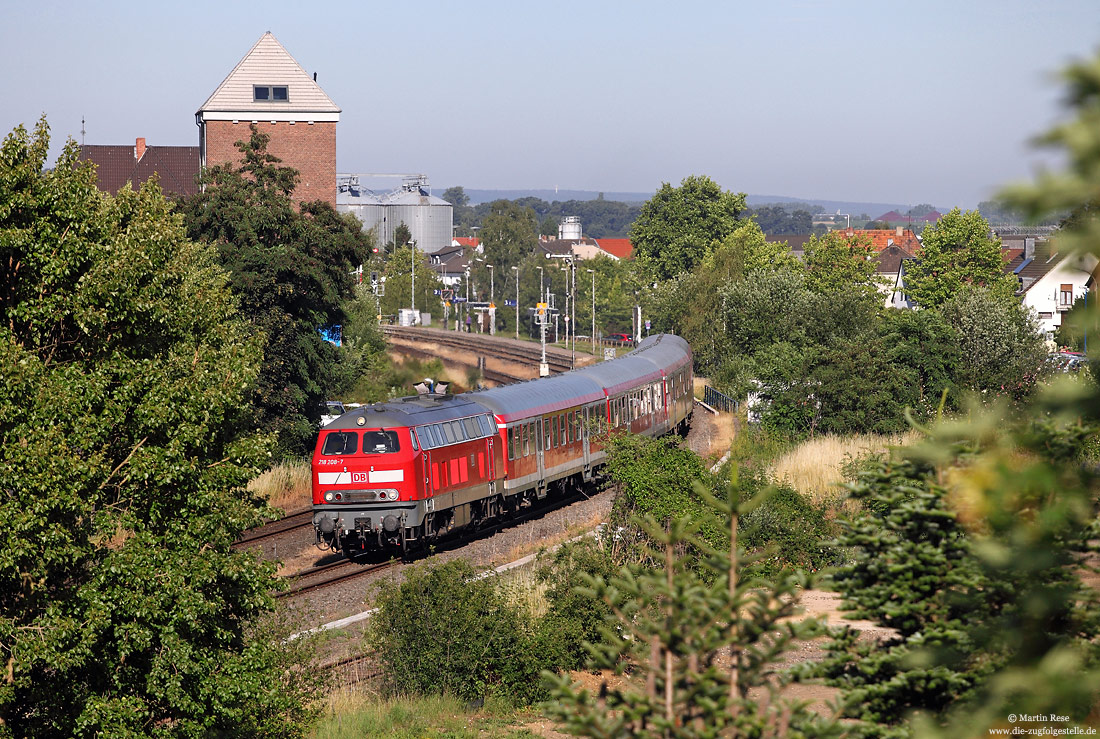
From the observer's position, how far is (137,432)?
42.5 feet

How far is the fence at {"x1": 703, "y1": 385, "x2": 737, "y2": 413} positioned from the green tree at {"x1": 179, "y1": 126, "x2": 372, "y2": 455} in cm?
2066

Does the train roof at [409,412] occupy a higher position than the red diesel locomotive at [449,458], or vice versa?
the train roof at [409,412]

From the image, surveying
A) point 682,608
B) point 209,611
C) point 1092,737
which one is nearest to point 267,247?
point 209,611

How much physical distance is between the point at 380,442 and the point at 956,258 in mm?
65100

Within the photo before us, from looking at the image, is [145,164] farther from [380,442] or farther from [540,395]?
[380,442]

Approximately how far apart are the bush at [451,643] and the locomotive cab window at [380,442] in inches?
252

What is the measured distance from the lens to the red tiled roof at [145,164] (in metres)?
76.9

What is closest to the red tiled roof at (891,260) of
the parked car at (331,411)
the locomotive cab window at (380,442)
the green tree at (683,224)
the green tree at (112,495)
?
the green tree at (683,224)

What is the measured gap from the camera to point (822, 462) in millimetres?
30609

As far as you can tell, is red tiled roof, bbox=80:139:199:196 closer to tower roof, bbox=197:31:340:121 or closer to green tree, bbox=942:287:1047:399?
tower roof, bbox=197:31:340:121

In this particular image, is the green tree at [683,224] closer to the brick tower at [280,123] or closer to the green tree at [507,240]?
the green tree at [507,240]

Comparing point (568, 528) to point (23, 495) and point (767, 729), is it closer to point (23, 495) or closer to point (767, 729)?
point (23, 495)

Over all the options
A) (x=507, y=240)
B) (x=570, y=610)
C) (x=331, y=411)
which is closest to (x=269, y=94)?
(x=331, y=411)

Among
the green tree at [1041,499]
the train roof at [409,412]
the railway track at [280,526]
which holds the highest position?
the green tree at [1041,499]
